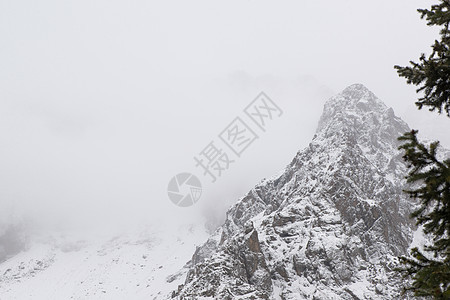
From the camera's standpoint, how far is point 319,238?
5481 cm

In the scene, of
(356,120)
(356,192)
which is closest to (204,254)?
(356,192)

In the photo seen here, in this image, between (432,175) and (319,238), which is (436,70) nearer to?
(432,175)

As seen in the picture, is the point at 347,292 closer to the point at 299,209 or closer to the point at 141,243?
the point at 299,209

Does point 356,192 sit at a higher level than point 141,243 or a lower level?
lower

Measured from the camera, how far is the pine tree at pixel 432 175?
6.89 metres

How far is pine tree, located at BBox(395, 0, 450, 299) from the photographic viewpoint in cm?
689

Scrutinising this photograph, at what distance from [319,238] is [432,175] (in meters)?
51.4

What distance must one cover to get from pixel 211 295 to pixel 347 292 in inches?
822

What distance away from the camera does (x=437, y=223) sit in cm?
774

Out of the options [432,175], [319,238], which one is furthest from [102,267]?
[432,175]

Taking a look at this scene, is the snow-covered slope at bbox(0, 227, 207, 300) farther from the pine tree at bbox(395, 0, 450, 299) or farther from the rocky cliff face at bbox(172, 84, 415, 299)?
the pine tree at bbox(395, 0, 450, 299)

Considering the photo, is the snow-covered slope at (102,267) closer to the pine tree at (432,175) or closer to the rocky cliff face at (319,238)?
the rocky cliff face at (319,238)

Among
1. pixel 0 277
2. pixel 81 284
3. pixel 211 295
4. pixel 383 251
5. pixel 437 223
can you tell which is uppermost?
pixel 0 277

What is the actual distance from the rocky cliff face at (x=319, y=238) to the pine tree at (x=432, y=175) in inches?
1320
